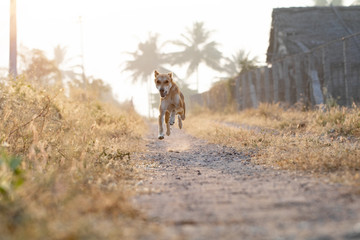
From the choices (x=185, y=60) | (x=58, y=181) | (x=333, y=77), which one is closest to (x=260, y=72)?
(x=333, y=77)

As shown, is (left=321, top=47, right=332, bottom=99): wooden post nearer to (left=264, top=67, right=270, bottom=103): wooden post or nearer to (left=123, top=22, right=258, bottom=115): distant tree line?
(left=264, top=67, right=270, bottom=103): wooden post

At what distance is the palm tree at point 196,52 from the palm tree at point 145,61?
2198 millimetres

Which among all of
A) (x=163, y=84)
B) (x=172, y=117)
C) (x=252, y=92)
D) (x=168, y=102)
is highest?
(x=252, y=92)

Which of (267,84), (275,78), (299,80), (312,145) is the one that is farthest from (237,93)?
(312,145)

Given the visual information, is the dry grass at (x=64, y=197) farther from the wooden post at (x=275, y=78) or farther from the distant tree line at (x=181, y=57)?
the distant tree line at (x=181, y=57)

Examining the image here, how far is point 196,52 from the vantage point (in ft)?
180

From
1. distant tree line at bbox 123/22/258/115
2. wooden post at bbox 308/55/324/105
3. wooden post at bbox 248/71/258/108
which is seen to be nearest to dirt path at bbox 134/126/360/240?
wooden post at bbox 308/55/324/105

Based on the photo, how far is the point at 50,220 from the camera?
2.34 meters

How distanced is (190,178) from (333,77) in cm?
1352

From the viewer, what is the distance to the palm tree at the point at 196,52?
5466cm

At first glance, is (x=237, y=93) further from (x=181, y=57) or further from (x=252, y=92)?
(x=181, y=57)

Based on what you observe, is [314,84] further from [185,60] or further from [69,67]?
[69,67]

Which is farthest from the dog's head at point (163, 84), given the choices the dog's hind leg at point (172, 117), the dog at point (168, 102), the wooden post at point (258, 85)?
the wooden post at point (258, 85)

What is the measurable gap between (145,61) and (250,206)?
55198 mm
